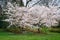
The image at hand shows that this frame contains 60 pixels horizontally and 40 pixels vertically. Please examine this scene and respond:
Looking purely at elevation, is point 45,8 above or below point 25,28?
above

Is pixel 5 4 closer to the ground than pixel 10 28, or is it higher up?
higher up

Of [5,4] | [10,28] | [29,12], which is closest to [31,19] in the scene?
[29,12]

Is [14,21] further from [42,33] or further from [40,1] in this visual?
[40,1]

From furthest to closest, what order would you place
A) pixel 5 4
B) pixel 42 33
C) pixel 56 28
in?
pixel 5 4 < pixel 56 28 < pixel 42 33

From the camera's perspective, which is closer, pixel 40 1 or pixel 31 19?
pixel 31 19

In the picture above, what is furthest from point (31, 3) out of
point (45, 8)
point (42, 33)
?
point (42, 33)

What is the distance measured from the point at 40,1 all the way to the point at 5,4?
2.32 meters

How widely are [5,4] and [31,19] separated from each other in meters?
2.55

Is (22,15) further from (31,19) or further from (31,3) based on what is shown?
(31,3)

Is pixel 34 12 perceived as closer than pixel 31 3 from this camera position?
Yes

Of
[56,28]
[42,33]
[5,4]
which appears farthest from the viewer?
[5,4]

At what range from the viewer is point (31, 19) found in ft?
46.1

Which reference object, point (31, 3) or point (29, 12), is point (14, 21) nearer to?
point (29, 12)

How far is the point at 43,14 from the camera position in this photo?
14.2 metres
